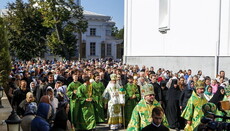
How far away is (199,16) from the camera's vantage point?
17.9 metres

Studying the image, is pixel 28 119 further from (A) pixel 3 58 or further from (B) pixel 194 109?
(A) pixel 3 58

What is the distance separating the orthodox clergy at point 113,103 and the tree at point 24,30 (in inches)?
1309

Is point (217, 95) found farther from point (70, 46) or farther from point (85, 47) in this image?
point (85, 47)

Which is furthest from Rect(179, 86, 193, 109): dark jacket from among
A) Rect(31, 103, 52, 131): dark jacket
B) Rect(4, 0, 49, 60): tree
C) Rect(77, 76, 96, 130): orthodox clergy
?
Rect(4, 0, 49, 60): tree

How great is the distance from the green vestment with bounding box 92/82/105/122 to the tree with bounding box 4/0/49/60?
32.6 m

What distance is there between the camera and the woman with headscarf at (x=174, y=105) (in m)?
10.4

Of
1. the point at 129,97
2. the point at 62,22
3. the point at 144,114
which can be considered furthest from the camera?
the point at 62,22

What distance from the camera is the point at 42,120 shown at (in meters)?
4.95

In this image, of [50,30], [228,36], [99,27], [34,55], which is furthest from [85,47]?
[228,36]

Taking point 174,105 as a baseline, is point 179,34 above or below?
above

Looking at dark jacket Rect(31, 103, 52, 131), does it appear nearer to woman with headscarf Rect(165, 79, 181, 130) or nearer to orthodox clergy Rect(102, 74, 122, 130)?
orthodox clergy Rect(102, 74, 122, 130)

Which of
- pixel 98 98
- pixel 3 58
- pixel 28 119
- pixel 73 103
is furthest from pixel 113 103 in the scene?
pixel 28 119

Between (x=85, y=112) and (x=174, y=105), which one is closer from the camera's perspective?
(x=85, y=112)

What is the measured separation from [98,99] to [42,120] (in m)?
5.86
